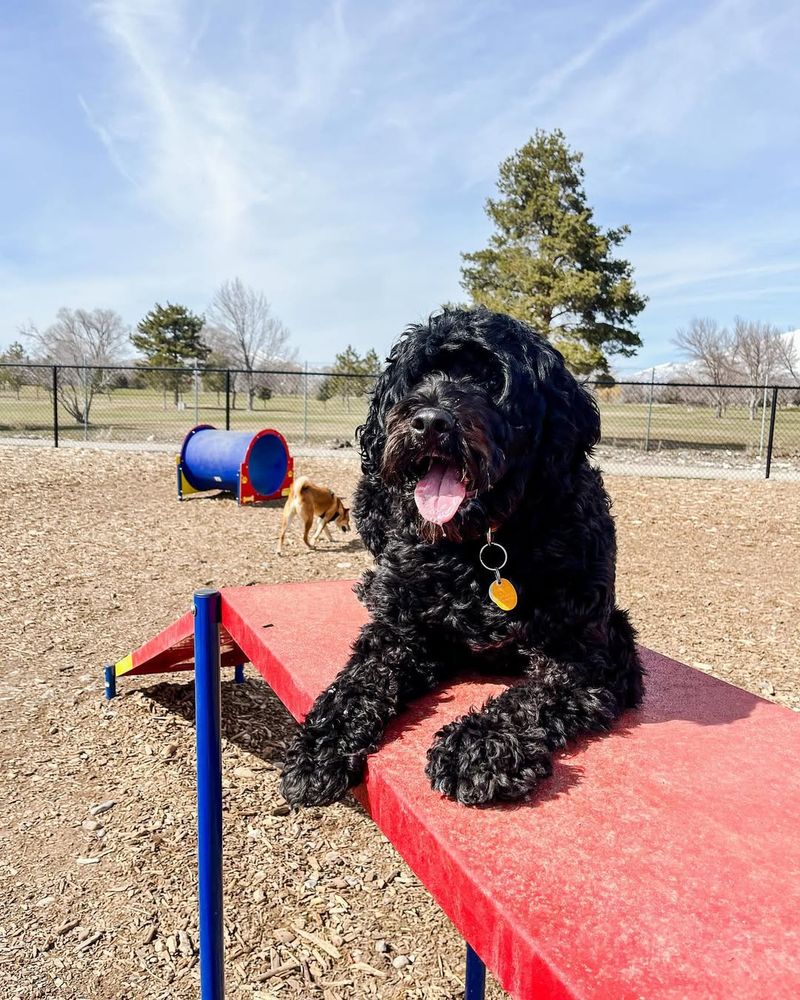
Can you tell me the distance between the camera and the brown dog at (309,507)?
8.24m

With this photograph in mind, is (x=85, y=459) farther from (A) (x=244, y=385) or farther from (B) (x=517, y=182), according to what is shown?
(A) (x=244, y=385)

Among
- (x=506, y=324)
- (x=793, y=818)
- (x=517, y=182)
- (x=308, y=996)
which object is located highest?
(x=517, y=182)

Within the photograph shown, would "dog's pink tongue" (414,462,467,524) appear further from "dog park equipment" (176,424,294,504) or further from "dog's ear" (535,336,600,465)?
"dog park equipment" (176,424,294,504)

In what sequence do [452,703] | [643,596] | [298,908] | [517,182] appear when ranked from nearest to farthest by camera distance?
[452,703] → [298,908] → [643,596] → [517,182]

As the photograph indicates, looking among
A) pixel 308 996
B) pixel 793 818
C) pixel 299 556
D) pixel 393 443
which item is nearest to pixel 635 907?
pixel 793 818

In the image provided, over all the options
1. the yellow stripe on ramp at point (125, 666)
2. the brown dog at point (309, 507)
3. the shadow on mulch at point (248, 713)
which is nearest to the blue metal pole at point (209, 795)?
the shadow on mulch at point (248, 713)

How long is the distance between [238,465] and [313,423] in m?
20.8

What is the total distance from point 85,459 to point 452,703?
1420 centimetres

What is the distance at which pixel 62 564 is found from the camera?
23.6 feet

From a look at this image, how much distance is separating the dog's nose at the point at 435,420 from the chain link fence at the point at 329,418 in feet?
23.3

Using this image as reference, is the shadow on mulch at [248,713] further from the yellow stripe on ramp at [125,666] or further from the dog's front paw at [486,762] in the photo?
the dog's front paw at [486,762]

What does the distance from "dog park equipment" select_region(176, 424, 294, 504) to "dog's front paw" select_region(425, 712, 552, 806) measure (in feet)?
30.7

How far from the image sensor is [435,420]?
176cm

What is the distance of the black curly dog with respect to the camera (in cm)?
177
